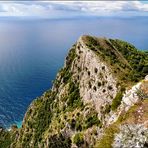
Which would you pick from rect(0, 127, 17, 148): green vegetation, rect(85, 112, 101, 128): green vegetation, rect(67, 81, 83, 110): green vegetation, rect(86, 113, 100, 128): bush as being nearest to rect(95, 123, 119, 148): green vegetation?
rect(85, 112, 101, 128): green vegetation

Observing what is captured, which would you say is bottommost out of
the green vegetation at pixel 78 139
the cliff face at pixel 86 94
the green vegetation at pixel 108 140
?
the green vegetation at pixel 108 140

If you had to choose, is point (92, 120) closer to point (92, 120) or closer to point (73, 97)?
point (92, 120)

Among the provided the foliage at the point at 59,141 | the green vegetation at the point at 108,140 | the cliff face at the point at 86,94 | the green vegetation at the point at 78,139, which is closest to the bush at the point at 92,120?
the cliff face at the point at 86,94

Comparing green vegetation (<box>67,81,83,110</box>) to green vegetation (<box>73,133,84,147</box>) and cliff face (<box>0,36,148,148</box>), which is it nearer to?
cliff face (<box>0,36,148,148</box>)

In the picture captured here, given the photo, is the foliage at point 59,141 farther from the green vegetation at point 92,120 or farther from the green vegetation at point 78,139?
the green vegetation at point 92,120

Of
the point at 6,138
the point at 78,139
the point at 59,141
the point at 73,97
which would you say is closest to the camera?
the point at 78,139

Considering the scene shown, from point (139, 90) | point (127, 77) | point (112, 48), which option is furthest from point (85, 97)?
point (139, 90)

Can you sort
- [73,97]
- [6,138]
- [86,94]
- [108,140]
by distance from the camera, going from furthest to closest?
1. [6,138]
2. [73,97]
3. [86,94]
4. [108,140]

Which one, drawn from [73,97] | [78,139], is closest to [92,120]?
[78,139]

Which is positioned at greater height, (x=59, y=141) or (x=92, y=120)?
(x=92, y=120)
